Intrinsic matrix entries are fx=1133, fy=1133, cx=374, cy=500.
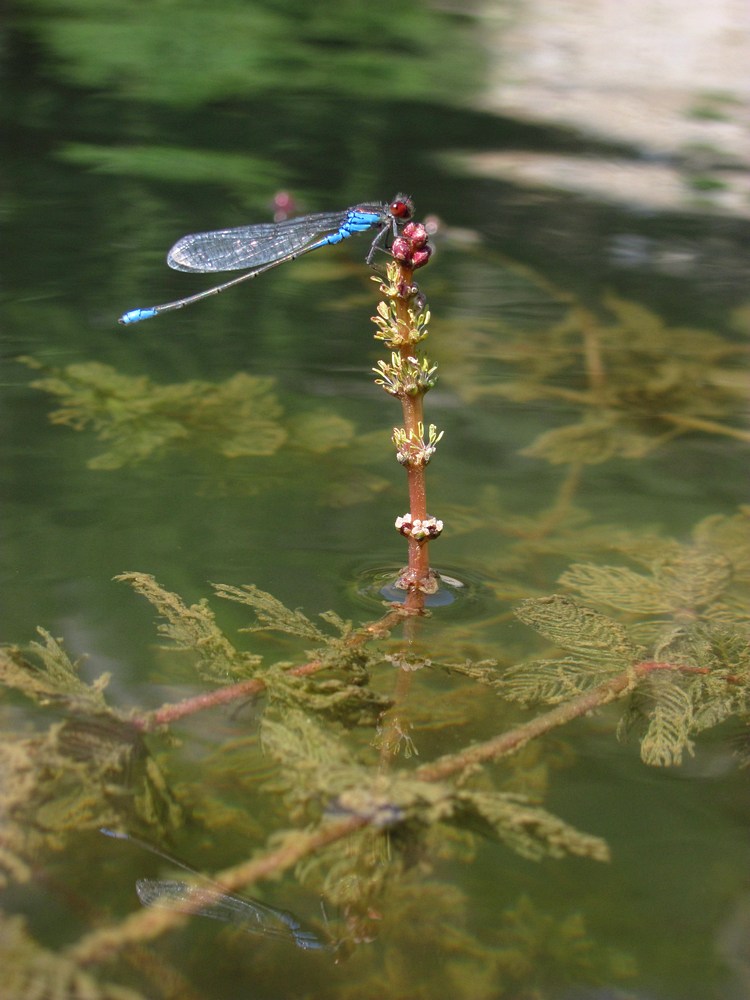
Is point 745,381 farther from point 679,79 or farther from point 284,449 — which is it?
point 679,79

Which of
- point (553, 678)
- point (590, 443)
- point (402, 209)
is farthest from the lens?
point (590, 443)

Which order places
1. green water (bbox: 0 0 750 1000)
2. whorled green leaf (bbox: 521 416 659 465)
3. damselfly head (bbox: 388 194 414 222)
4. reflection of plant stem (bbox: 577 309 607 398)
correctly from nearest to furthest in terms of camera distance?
green water (bbox: 0 0 750 1000)
damselfly head (bbox: 388 194 414 222)
whorled green leaf (bbox: 521 416 659 465)
reflection of plant stem (bbox: 577 309 607 398)

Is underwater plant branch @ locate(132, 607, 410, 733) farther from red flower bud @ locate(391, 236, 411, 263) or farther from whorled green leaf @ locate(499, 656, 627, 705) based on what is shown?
red flower bud @ locate(391, 236, 411, 263)

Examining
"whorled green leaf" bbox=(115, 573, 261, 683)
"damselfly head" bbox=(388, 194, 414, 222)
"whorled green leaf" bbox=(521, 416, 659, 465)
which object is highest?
"damselfly head" bbox=(388, 194, 414, 222)

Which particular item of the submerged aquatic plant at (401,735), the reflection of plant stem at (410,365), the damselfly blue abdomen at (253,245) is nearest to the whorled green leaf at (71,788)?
the submerged aquatic plant at (401,735)

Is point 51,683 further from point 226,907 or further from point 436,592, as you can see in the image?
point 436,592

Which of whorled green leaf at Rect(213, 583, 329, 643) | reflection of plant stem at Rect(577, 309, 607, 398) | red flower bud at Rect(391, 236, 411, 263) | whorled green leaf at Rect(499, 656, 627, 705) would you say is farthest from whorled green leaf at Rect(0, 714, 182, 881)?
reflection of plant stem at Rect(577, 309, 607, 398)

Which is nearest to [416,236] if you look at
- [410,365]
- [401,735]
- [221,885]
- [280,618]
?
[410,365]
